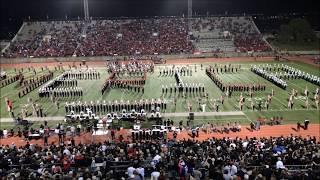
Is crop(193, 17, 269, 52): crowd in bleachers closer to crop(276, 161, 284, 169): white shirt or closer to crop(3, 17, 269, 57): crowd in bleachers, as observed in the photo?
crop(3, 17, 269, 57): crowd in bleachers

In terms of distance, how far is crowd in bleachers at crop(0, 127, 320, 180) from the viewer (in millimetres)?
11906

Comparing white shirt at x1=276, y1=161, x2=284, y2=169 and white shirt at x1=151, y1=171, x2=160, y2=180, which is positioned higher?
white shirt at x1=151, y1=171, x2=160, y2=180

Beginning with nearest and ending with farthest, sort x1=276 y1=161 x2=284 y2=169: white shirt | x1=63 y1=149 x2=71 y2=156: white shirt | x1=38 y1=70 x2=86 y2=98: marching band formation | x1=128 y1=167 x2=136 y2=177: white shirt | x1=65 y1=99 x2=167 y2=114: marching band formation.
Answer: x1=128 y1=167 x2=136 y2=177: white shirt, x1=276 y1=161 x2=284 y2=169: white shirt, x1=63 y1=149 x2=71 y2=156: white shirt, x1=65 y1=99 x2=167 y2=114: marching band formation, x1=38 y1=70 x2=86 y2=98: marching band formation

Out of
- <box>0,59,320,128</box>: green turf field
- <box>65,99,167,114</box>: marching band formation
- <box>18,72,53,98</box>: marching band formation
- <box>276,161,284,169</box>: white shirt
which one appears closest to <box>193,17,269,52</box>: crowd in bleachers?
<box>0,59,320,128</box>: green turf field

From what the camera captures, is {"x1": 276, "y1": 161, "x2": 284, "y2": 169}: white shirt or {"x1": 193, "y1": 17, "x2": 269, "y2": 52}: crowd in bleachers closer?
{"x1": 276, "y1": 161, "x2": 284, "y2": 169}: white shirt

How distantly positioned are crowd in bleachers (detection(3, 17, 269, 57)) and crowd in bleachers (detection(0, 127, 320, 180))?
127 ft

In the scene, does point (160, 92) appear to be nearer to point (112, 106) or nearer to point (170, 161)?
point (112, 106)

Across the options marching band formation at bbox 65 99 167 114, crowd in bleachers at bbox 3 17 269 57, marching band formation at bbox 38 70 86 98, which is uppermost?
crowd in bleachers at bbox 3 17 269 57

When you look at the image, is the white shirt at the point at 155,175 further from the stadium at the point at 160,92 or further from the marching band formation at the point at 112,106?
the marching band formation at the point at 112,106

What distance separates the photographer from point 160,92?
32219mm

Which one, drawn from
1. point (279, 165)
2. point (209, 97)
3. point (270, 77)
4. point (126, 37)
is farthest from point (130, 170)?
point (126, 37)

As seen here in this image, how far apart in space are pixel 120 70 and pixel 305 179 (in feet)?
102

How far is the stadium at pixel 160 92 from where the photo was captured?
44.8 feet

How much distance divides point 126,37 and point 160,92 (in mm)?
29876
